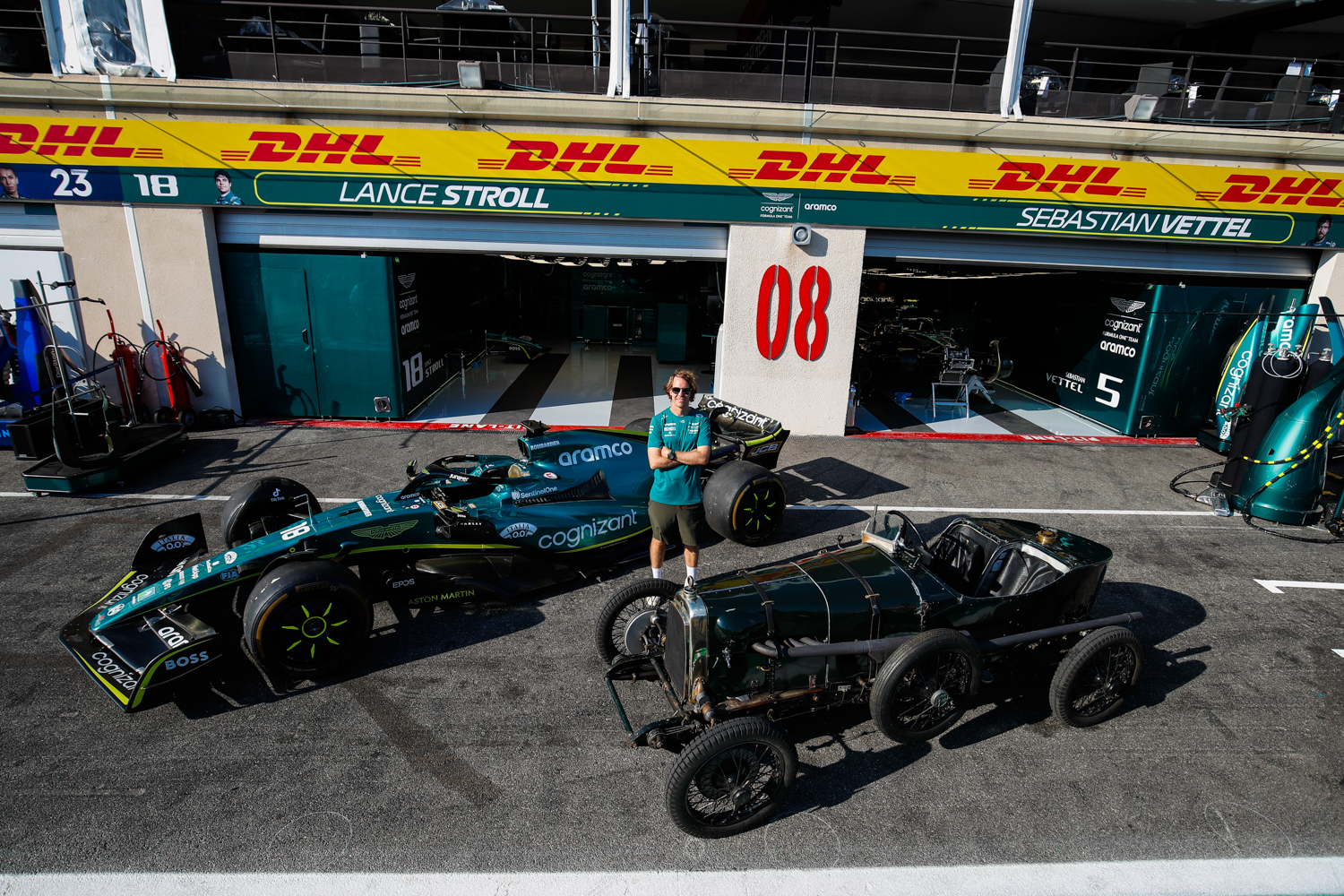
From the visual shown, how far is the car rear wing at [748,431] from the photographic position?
7605mm

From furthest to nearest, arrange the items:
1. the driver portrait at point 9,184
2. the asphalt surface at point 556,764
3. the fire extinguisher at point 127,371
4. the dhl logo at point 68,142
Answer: the fire extinguisher at point 127,371 < the driver portrait at point 9,184 < the dhl logo at point 68,142 < the asphalt surface at point 556,764

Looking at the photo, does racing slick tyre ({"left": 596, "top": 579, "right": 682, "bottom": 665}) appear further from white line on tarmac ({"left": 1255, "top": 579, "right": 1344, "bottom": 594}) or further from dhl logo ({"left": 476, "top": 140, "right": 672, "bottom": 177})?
dhl logo ({"left": 476, "top": 140, "right": 672, "bottom": 177})

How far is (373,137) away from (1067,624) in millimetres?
9973

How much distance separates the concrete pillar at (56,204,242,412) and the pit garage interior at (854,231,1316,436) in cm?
967

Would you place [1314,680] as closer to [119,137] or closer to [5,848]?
[5,848]

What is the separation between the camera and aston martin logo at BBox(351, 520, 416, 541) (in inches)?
197

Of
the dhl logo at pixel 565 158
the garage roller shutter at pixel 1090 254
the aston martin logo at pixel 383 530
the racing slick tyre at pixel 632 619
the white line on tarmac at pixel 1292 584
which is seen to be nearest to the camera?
the racing slick tyre at pixel 632 619

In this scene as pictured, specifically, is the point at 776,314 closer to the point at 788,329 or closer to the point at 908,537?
the point at 788,329

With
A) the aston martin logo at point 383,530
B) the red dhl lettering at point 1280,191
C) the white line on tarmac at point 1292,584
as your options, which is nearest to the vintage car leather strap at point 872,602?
the aston martin logo at point 383,530

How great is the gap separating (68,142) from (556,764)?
36.1 ft

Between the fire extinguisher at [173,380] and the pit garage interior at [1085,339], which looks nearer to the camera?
the fire extinguisher at [173,380]

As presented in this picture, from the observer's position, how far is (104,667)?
407 cm

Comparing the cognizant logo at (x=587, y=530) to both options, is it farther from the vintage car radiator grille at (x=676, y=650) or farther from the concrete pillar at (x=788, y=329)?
the concrete pillar at (x=788, y=329)

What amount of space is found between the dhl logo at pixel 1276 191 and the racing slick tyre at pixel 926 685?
10.1 metres
